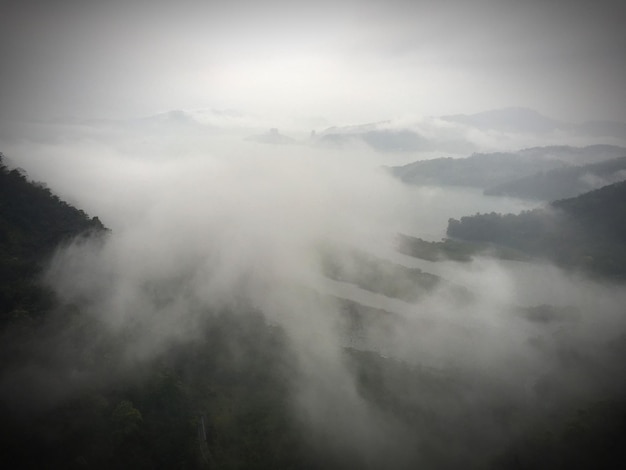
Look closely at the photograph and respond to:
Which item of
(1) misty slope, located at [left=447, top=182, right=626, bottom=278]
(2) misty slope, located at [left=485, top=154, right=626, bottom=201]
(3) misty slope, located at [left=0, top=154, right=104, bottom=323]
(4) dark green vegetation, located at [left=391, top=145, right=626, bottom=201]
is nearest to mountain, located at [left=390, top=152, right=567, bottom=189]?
(4) dark green vegetation, located at [left=391, top=145, right=626, bottom=201]

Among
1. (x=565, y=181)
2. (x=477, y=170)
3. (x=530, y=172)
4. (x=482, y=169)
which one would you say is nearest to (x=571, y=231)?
(x=565, y=181)

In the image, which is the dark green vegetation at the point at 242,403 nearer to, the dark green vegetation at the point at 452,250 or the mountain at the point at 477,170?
the dark green vegetation at the point at 452,250

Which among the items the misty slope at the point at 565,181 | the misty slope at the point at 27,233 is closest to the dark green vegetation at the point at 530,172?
the misty slope at the point at 565,181

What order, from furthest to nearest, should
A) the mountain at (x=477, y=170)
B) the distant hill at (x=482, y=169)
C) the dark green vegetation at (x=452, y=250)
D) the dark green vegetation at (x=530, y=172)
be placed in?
the mountain at (x=477, y=170) → the distant hill at (x=482, y=169) → the dark green vegetation at (x=530, y=172) → the dark green vegetation at (x=452, y=250)

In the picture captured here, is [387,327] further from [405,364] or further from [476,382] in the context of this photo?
[476,382]

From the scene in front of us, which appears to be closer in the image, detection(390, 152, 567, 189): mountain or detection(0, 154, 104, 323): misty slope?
detection(0, 154, 104, 323): misty slope

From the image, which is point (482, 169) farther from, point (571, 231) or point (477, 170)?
point (571, 231)

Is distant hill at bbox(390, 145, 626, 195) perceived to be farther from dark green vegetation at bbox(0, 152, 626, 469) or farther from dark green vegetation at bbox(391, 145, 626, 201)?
dark green vegetation at bbox(0, 152, 626, 469)
